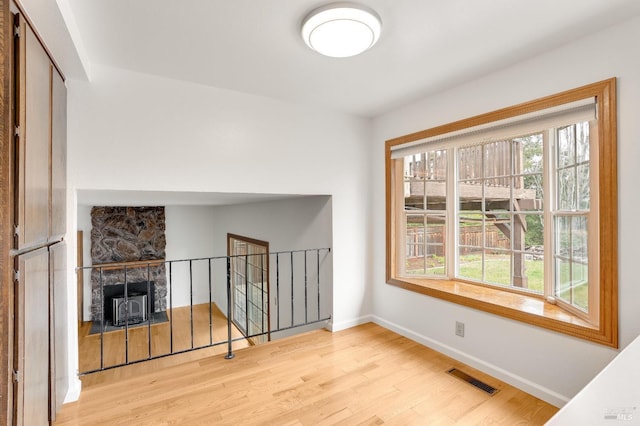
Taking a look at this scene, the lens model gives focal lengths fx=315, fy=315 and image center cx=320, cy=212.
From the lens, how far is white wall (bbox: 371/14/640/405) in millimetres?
1771

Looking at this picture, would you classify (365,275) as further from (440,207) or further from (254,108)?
(254,108)

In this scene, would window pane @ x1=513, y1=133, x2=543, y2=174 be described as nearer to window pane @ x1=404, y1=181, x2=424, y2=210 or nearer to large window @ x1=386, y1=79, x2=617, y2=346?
large window @ x1=386, y1=79, x2=617, y2=346

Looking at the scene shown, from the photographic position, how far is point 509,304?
237 centimetres

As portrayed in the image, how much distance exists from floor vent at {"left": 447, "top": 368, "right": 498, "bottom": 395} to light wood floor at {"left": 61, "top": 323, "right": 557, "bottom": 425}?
1.9 inches

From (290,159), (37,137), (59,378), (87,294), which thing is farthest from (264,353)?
(87,294)

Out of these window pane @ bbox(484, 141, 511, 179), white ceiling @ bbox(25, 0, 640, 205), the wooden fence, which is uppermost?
white ceiling @ bbox(25, 0, 640, 205)

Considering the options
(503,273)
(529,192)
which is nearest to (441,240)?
(503,273)

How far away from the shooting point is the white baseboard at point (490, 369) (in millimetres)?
2066

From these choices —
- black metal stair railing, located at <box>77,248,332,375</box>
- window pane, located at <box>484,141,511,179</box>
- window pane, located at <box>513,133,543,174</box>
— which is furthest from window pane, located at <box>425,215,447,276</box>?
black metal stair railing, located at <box>77,248,332,375</box>

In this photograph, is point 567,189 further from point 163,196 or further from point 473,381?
point 163,196

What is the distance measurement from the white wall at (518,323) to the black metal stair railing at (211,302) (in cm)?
99

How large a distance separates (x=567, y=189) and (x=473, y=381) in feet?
5.14

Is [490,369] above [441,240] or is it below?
below

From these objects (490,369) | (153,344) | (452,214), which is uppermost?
(452,214)
